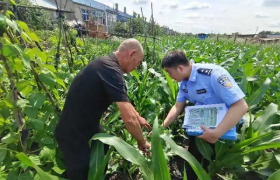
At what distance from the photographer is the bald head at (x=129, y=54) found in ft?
5.32

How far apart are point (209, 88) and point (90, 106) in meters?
1.10

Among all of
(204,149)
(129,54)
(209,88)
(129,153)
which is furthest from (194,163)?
(129,54)

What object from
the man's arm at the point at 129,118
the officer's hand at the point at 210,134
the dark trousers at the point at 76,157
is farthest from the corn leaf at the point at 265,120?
the dark trousers at the point at 76,157

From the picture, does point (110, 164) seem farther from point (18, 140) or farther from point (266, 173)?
point (266, 173)

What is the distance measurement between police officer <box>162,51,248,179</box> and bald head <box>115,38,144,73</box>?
38cm

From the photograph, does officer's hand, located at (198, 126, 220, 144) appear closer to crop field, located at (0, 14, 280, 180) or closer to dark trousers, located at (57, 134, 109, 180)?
crop field, located at (0, 14, 280, 180)

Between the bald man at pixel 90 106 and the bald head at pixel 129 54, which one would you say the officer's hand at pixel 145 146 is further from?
the bald head at pixel 129 54

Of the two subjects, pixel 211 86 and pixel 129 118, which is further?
pixel 211 86

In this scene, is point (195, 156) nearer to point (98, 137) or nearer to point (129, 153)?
point (129, 153)

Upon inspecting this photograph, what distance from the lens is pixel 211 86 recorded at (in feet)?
5.90

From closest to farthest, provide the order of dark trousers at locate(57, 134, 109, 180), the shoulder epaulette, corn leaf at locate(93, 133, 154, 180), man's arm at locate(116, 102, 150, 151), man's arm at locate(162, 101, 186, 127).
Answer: corn leaf at locate(93, 133, 154, 180)
man's arm at locate(116, 102, 150, 151)
dark trousers at locate(57, 134, 109, 180)
the shoulder epaulette
man's arm at locate(162, 101, 186, 127)

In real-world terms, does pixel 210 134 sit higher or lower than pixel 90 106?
lower

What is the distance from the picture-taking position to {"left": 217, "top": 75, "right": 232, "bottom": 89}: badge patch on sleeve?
164 cm


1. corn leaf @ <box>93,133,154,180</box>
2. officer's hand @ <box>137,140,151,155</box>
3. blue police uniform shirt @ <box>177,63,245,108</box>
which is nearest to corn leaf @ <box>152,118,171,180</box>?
corn leaf @ <box>93,133,154,180</box>
